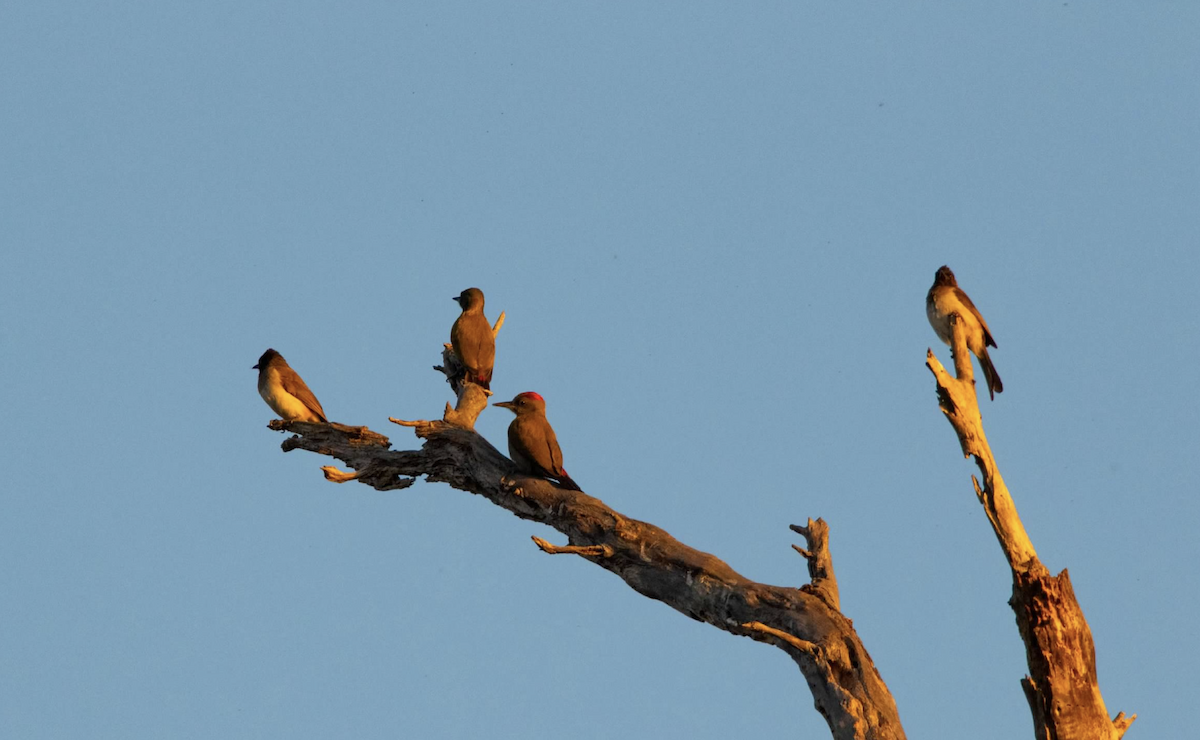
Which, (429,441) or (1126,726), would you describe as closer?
(1126,726)

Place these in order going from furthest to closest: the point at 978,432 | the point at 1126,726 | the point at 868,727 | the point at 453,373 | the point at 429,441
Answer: the point at 453,373, the point at 429,441, the point at 978,432, the point at 1126,726, the point at 868,727

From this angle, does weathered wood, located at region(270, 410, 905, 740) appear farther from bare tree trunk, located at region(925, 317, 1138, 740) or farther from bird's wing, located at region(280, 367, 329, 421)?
bird's wing, located at region(280, 367, 329, 421)

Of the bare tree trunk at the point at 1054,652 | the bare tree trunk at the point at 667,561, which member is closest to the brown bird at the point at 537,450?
the bare tree trunk at the point at 667,561

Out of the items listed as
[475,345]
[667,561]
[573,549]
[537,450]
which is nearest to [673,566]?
[667,561]

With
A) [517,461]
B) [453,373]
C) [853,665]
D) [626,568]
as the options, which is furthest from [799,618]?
[453,373]

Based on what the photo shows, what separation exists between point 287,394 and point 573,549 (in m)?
4.56

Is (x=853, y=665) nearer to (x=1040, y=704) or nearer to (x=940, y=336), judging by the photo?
(x=1040, y=704)

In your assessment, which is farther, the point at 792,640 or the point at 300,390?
the point at 300,390

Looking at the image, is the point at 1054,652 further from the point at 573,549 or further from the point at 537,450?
the point at 537,450

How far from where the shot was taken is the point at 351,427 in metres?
9.53

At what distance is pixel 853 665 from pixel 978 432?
185 centimetres

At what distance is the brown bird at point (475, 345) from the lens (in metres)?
11.2

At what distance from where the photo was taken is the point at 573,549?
7.64 m

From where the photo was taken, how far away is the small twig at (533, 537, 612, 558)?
25.0 feet
